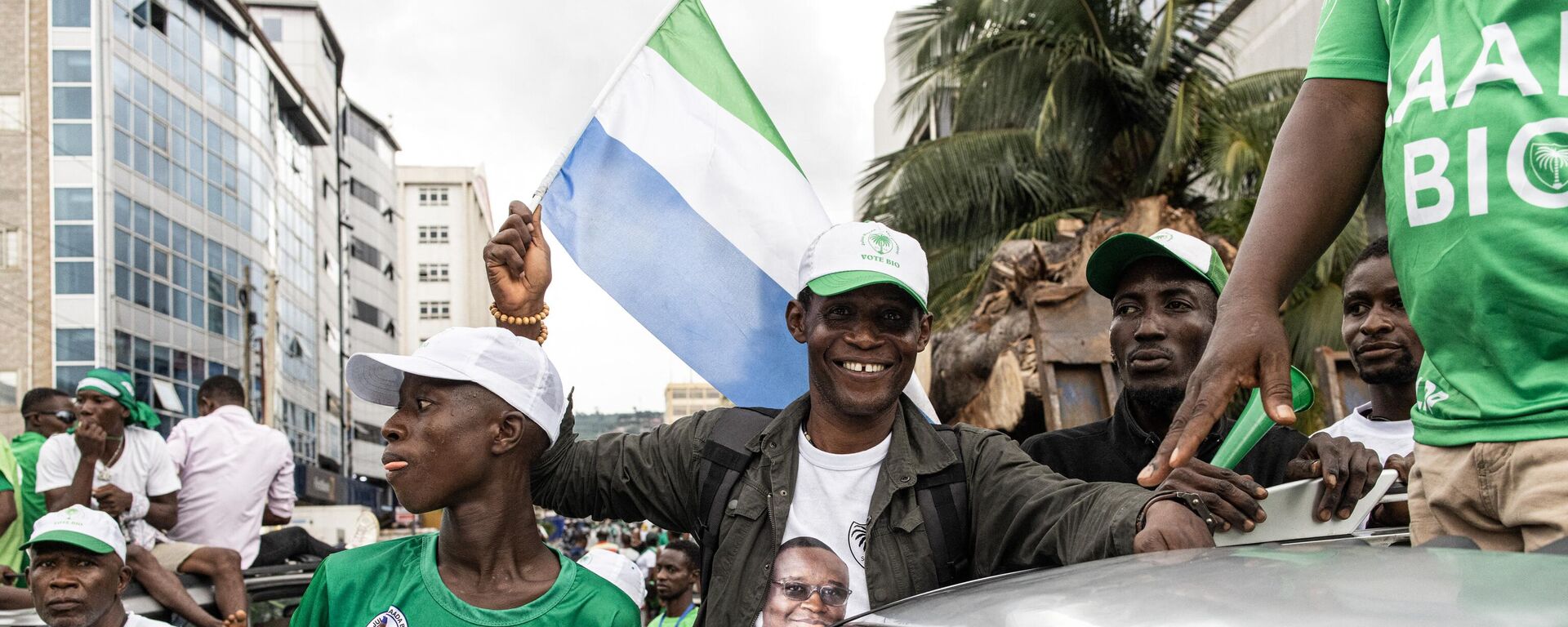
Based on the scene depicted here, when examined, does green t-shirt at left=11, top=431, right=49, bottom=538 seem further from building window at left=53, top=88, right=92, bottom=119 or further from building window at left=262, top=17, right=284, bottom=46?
building window at left=262, top=17, right=284, bottom=46

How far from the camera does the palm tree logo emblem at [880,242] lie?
3248mm

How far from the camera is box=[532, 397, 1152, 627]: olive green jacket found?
277cm

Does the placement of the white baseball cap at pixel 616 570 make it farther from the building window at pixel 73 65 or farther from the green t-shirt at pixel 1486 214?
the building window at pixel 73 65

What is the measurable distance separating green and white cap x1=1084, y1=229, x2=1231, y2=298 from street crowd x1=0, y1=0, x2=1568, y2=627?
10mm

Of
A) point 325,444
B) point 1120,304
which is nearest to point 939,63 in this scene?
point 1120,304

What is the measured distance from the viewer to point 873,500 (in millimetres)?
3105

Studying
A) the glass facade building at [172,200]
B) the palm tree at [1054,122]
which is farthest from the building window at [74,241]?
the palm tree at [1054,122]

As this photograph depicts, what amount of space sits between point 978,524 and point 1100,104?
13422 mm

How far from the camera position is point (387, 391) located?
3125 millimetres

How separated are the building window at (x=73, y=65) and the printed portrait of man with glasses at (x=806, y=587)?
39.7 metres

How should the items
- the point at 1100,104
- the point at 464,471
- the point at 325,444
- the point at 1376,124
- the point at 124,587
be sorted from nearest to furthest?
the point at 1376,124, the point at 464,471, the point at 124,587, the point at 1100,104, the point at 325,444

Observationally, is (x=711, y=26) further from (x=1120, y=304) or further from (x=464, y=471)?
(x=464, y=471)

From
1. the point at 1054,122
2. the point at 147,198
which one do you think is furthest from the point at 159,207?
the point at 1054,122

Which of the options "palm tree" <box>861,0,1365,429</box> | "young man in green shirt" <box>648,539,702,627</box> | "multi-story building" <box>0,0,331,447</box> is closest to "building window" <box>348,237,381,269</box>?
"multi-story building" <box>0,0,331,447</box>
